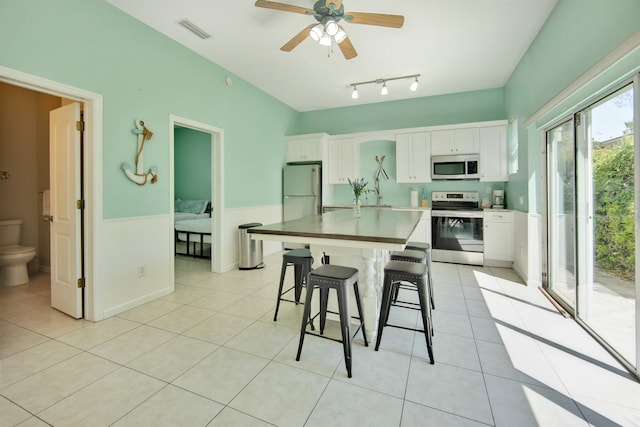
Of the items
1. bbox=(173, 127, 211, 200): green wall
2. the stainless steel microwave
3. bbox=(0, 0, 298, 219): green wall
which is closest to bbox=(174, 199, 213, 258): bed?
bbox=(173, 127, 211, 200): green wall

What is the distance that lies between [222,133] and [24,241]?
3.19 meters

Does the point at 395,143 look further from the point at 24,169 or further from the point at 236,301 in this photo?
the point at 24,169

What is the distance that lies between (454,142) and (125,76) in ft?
15.3

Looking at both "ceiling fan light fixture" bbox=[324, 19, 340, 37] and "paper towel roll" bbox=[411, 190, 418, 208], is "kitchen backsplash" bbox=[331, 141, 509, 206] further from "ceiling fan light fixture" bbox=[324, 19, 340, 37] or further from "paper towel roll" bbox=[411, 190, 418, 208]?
"ceiling fan light fixture" bbox=[324, 19, 340, 37]

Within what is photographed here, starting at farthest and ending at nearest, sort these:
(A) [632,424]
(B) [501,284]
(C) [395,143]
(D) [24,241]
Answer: (C) [395,143]
(D) [24,241]
(B) [501,284]
(A) [632,424]

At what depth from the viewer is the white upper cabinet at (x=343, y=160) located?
5.44 m

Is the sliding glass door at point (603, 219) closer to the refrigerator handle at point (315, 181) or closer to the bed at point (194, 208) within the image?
the refrigerator handle at point (315, 181)

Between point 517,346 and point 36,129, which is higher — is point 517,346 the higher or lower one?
the lower one

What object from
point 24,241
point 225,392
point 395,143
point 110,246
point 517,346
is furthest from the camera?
point 395,143

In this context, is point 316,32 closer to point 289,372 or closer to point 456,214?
point 289,372

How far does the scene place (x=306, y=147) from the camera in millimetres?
5531

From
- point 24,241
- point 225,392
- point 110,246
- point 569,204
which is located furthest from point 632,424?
point 24,241

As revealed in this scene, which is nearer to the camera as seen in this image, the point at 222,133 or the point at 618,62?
the point at 618,62

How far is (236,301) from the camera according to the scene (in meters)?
2.98
